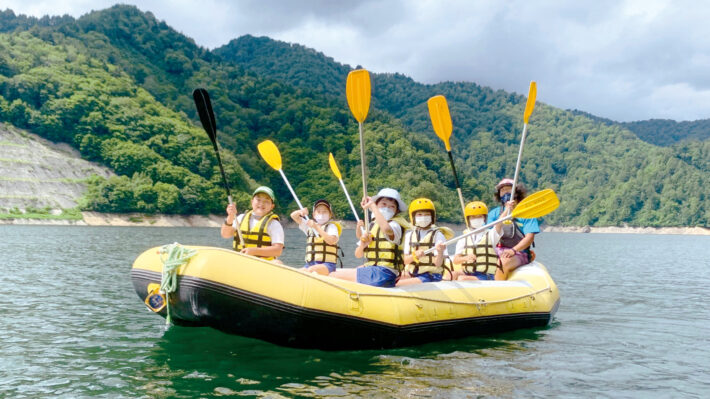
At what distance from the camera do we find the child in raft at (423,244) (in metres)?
7.28

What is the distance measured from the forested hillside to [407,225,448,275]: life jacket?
201 ft

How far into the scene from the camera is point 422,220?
24.2ft

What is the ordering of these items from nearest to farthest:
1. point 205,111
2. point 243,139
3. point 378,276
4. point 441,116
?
point 378,276
point 205,111
point 441,116
point 243,139

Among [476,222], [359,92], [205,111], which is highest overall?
[359,92]

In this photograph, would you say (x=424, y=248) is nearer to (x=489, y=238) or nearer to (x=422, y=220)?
(x=422, y=220)

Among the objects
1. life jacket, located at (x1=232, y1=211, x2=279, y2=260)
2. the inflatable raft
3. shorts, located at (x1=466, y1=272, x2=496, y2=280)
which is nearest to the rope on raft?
the inflatable raft

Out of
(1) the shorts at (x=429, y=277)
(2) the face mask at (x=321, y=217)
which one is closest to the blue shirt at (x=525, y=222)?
(1) the shorts at (x=429, y=277)

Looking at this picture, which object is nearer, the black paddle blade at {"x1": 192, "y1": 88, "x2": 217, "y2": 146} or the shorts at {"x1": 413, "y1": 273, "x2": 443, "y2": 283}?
the shorts at {"x1": 413, "y1": 273, "x2": 443, "y2": 283}

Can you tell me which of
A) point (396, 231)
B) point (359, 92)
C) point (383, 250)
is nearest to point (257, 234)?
point (383, 250)

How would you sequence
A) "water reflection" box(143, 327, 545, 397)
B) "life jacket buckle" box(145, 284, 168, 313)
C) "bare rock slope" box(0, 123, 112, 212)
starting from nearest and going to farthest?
"water reflection" box(143, 327, 545, 397) → "life jacket buckle" box(145, 284, 168, 313) → "bare rock slope" box(0, 123, 112, 212)

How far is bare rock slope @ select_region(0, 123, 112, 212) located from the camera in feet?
186

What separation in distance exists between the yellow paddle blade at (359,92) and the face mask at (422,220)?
1548mm

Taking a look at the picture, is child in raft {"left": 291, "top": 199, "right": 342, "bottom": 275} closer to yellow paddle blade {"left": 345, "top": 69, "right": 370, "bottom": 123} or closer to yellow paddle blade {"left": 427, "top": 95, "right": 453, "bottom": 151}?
yellow paddle blade {"left": 345, "top": 69, "right": 370, "bottom": 123}

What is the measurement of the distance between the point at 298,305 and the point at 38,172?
217 ft
